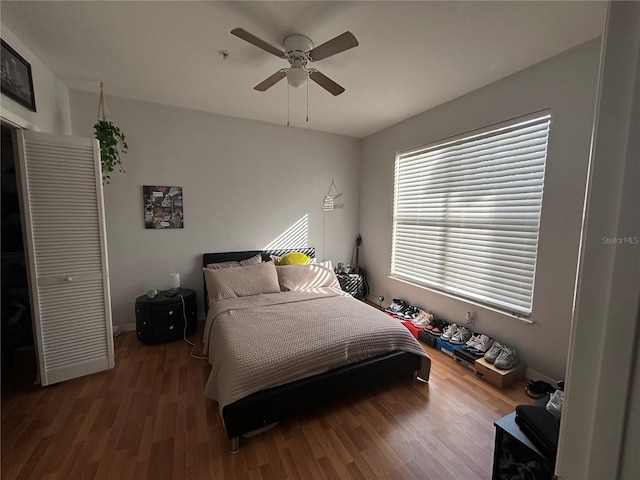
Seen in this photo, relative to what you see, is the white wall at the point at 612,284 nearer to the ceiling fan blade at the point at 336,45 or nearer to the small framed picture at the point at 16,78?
the ceiling fan blade at the point at 336,45

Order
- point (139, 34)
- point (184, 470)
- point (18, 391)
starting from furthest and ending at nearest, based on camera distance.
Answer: point (18, 391) → point (139, 34) → point (184, 470)

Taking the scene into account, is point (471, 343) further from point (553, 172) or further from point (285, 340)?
point (285, 340)

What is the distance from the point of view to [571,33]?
72.3 inches

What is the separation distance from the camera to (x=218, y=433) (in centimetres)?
175

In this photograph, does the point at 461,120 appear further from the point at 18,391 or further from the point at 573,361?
the point at 18,391

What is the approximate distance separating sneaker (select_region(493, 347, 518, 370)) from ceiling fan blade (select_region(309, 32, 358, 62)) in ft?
8.83

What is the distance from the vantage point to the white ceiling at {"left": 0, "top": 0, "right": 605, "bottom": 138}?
168 centimetres

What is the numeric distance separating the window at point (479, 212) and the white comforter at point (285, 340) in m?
1.11

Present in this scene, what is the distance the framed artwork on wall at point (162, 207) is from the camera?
10.2 ft

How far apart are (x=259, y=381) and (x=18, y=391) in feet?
6.72

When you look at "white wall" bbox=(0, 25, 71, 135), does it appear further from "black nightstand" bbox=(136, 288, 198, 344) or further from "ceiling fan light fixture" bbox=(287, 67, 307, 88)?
"ceiling fan light fixture" bbox=(287, 67, 307, 88)

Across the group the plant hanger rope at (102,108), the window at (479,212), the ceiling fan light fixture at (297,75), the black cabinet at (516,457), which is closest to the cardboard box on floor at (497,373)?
the window at (479,212)

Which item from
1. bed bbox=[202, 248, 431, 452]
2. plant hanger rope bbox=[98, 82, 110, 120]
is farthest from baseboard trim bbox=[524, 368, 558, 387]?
plant hanger rope bbox=[98, 82, 110, 120]

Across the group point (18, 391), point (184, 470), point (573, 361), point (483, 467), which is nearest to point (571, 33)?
point (573, 361)
